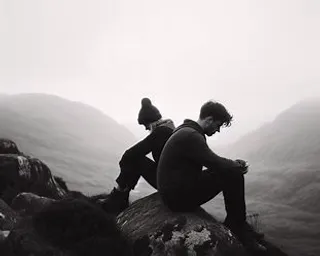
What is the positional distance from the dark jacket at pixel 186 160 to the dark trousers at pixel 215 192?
3.3 inches

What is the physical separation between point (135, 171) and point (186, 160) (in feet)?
4.61

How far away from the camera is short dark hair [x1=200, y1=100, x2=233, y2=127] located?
6.11 m

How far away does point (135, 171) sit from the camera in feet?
23.1

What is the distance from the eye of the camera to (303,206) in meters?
79.8

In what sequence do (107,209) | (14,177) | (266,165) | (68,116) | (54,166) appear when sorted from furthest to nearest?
(68,116)
(266,165)
(54,166)
(14,177)
(107,209)

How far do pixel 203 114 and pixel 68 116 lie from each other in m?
181

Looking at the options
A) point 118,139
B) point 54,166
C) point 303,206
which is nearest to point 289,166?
point 303,206

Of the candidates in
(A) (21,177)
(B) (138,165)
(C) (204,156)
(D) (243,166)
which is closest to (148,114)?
(B) (138,165)

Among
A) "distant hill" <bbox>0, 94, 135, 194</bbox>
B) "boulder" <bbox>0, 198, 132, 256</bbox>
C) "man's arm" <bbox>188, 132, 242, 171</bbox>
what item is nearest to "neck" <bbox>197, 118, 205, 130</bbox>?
"man's arm" <bbox>188, 132, 242, 171</bbox>

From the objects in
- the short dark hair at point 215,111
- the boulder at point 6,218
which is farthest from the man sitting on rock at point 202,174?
the boulder at point 6,218

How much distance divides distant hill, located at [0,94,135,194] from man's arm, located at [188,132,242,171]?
7282cm

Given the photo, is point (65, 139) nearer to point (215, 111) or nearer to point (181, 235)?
point (215, 111)

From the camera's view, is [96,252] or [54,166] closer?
[96,252]

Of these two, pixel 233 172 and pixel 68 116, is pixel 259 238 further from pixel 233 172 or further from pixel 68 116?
pixel 68 116
